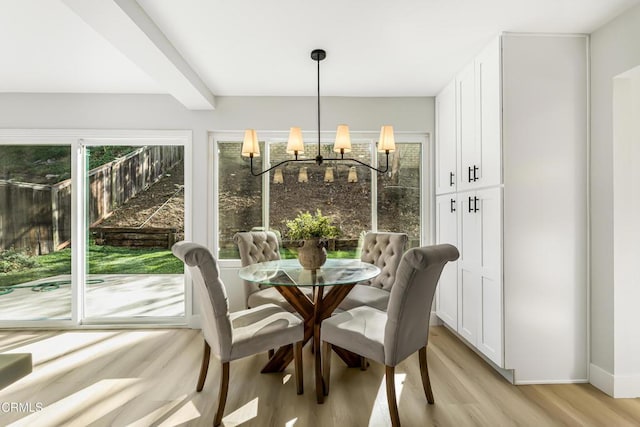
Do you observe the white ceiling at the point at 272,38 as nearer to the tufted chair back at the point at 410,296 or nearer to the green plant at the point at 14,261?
the tufted chair back at the point at 410,296

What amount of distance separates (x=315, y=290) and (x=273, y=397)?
2.37 ft

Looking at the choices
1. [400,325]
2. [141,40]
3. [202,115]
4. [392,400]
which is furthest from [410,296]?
[202,115]

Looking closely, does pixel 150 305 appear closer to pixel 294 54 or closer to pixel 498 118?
pixel 294 54

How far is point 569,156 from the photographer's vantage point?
2.35 metres

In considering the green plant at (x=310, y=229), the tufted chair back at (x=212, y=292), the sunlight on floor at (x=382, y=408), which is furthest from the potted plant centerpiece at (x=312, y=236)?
the sunlight on floor at (x=382, y=408)

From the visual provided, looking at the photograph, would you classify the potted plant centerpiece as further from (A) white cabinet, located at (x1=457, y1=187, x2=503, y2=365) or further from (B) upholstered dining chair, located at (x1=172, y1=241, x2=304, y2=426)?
(A) white cabinet, located at (x1=457, y1=187, x2=503, y2=365)

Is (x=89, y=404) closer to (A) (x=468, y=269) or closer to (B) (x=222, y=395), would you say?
(B) (x=222, y=395)

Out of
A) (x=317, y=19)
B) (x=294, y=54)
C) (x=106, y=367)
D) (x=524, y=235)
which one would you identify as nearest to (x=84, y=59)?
(x=294, y=54)

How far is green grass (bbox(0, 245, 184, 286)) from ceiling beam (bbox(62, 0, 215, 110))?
1733mm

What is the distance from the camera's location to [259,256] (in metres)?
3.20

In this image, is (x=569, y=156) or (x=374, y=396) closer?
(x=374, y=396)

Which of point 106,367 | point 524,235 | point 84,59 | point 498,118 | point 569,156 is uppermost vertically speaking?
point 84,59

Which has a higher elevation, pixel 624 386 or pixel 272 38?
pixel 272 38

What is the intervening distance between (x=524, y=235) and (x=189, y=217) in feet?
9.85
